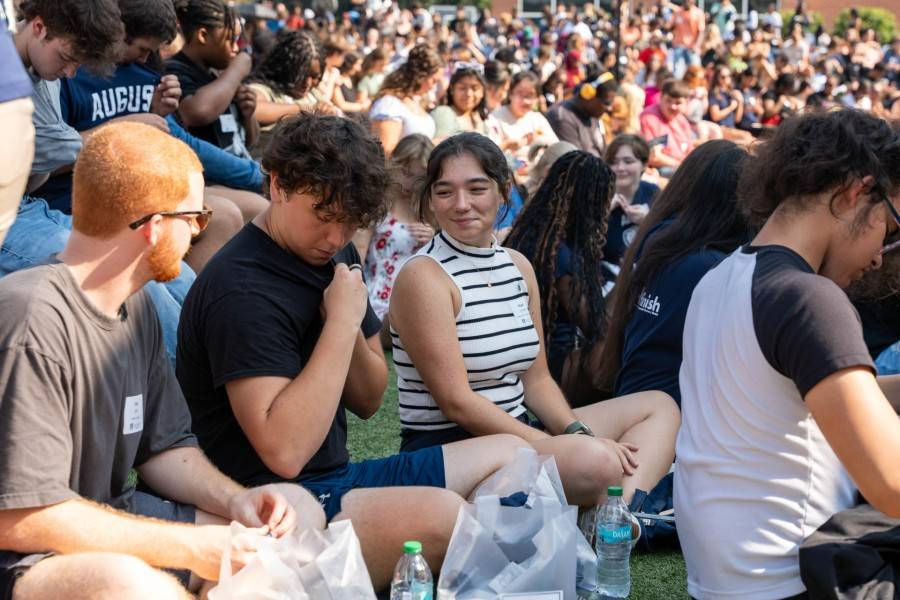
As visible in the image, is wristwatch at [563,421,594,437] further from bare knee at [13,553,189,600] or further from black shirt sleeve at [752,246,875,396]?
bare knee at [13,553,189,600]

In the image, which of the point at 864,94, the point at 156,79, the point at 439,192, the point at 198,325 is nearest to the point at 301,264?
the point at 198,325

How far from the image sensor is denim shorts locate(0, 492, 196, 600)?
2.02m

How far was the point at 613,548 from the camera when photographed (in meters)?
3.06

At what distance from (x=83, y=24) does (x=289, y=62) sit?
2657 millimetres

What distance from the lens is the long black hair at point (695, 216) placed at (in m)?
3.62

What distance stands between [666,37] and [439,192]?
17968 millimetres

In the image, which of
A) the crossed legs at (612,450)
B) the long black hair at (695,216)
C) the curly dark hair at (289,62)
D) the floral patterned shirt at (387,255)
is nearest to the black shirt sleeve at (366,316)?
the crossed legs at (612,450)

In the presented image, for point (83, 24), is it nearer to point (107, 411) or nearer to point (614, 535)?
point (107, 411)

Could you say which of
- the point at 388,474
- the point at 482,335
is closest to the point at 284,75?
the point at 482,335

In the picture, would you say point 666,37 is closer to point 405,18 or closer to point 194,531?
point 405,18

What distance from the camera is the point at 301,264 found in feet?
9.20

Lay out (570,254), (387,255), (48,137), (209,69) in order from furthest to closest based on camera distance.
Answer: (387,255)
(209,69)
(570,254)
(48,137)

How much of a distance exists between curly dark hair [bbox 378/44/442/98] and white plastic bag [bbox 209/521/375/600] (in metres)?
5.55

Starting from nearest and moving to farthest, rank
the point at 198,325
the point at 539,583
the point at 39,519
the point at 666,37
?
1. the point at 39,519
2. the point at 539,583
3. the point at 198,325
4. the point at 666,37
